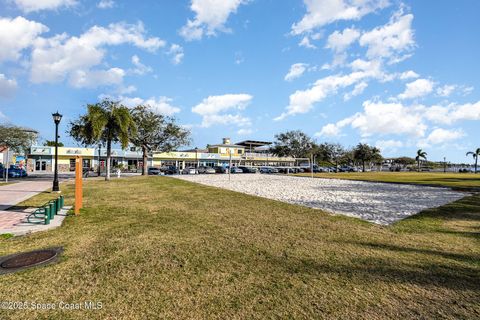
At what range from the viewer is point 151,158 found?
210 ft

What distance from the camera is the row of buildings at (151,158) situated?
52.7 m

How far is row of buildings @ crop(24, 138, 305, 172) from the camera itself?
2075 inches

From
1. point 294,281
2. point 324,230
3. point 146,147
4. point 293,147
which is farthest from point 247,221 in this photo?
point 293,147

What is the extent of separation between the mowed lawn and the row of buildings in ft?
103

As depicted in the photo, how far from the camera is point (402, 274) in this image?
15.1 feet

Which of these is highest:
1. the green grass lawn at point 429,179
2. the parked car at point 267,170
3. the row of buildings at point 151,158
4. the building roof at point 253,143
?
the building roof at point 253,143

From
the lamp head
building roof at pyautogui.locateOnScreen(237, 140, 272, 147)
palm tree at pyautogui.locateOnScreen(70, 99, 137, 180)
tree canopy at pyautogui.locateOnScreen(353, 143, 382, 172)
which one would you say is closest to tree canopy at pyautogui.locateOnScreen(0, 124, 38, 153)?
palm tree at pyautogui.locateOnScreen(70, 99, 137, 180)

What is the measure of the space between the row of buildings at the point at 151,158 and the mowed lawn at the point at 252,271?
3134cm

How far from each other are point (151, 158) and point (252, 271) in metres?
63.3

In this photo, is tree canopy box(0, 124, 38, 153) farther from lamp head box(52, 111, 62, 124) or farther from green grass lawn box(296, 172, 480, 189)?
green grass lawn box(296, 172, 480, 189)

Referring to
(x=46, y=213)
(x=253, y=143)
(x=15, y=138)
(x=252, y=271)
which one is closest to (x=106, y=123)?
(x=15, y=138)

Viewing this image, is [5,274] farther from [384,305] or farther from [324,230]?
[324,230]

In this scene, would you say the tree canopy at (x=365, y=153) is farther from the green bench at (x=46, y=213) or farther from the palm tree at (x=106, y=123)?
the green bench at (x=46, y=213)

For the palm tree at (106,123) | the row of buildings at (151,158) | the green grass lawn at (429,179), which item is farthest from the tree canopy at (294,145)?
the palm tree at (106,123)
